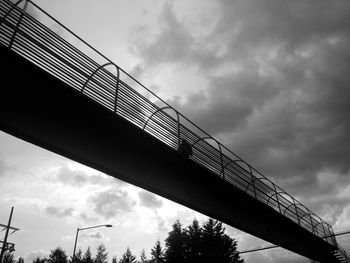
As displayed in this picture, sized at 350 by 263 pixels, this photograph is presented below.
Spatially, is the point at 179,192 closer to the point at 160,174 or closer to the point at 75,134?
the point at 160,174

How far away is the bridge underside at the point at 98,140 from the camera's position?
23.9 feet

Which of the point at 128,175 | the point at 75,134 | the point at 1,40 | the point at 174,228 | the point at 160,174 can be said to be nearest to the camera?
the point at 1,40

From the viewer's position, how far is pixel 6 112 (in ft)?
23.8

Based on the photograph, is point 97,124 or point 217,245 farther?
point 217,245

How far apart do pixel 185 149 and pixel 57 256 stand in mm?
98268

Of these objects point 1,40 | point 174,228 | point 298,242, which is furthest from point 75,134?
point 174,228

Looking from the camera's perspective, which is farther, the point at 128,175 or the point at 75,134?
the point at 128,175

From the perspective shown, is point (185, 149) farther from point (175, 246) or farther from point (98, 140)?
point (175, 246)

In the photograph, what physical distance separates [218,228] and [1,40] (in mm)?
48090

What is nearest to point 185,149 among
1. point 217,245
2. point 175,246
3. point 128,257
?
point 217,245

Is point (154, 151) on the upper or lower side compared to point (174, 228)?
lower

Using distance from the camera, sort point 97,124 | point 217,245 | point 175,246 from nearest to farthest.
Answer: point 97,124 < point 217,245 < point 175,246

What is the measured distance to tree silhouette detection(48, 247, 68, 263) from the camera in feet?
302

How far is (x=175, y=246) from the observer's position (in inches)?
2004
